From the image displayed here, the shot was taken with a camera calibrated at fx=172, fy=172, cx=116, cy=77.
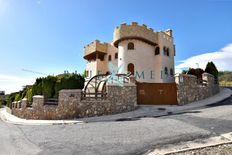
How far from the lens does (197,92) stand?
1612 centimetres

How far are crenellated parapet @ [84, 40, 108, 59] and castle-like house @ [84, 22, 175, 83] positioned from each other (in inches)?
147

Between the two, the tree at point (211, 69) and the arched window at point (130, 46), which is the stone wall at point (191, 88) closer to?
the tree at point (211, 69)

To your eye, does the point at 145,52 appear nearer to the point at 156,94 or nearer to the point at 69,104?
the point at 156,94

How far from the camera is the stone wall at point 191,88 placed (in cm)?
1498

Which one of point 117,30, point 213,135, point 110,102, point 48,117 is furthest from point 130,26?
point 213,135

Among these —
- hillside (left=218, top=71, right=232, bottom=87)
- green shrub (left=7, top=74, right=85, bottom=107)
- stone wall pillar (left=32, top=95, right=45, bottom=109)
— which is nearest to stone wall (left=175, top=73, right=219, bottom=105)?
green shrub (left=7, top=74, right=85, bottom=107)

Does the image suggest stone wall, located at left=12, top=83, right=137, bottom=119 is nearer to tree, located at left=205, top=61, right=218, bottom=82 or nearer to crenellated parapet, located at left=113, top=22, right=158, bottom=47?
crenellated parapet, located at left=113, top=22, right=158, bottom=47

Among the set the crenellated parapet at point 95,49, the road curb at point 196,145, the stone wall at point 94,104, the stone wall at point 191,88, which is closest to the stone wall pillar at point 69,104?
the stone wall at point 94,104

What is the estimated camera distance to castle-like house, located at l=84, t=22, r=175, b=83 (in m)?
21.6

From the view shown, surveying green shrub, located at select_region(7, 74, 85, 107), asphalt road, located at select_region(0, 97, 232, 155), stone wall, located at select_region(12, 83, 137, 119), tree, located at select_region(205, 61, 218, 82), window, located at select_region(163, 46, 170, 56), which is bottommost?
asphalt road, located at select_region(0, 97, 232, 155)

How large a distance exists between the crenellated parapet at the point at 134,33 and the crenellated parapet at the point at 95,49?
4.74 meters

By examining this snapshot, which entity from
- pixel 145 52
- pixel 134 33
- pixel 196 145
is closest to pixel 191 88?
pixel 145 52

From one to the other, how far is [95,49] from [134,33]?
716 cm

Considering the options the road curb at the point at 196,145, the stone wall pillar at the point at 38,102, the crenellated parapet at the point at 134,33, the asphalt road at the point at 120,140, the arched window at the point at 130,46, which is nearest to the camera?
the road curb at the point at 196,145
